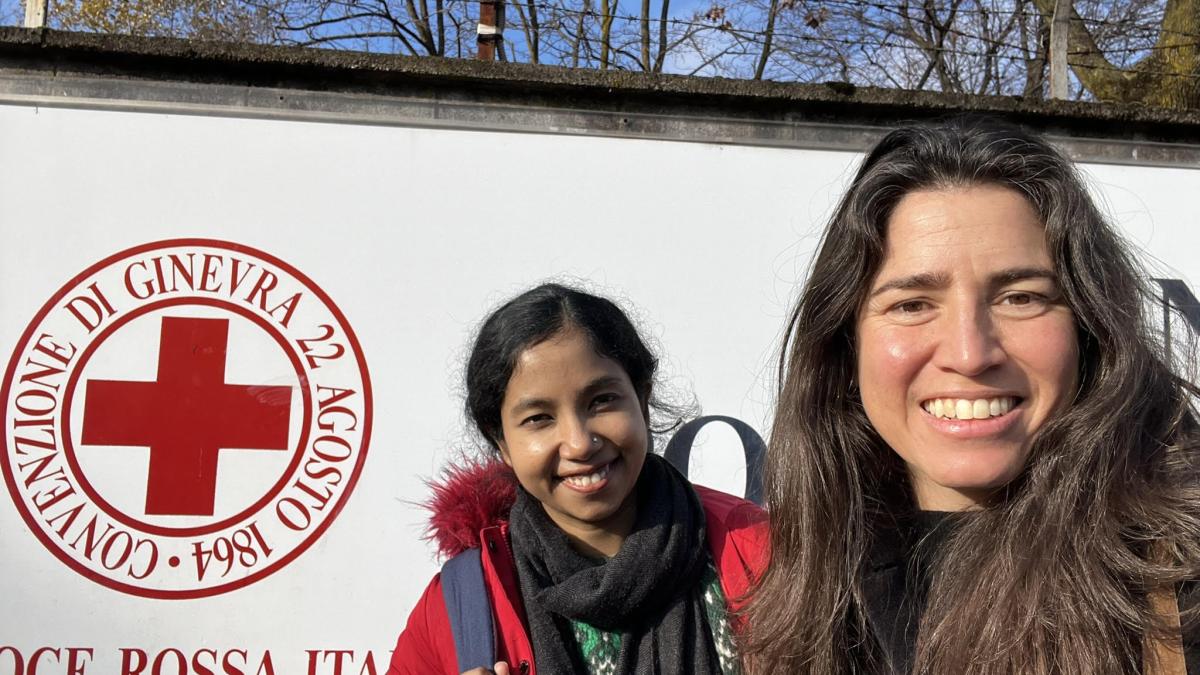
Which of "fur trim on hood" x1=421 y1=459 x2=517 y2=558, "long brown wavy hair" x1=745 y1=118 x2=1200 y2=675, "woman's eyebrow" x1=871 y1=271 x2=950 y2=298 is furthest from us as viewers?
"fur trim on hood" x1=421 y1=459 x2=517 y2=558

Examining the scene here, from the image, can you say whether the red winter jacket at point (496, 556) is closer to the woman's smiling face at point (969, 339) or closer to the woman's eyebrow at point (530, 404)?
the woman's eyebrow at point (530, 404)

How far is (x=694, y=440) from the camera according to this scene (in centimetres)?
267

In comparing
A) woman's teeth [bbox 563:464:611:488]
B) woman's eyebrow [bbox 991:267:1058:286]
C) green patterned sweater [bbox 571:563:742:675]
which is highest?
woman's eyebrow [bbox 991:267:1058:286]

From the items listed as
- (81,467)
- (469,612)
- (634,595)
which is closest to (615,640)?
(634,595)

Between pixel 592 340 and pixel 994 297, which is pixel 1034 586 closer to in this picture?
pixel 994 297

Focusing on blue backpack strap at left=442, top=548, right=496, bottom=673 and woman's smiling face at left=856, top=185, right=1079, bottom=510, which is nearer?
woman's smiling face at left=856, top=185, right=1079, bottom=510

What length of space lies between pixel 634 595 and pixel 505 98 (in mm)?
1597

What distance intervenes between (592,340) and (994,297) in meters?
0.76

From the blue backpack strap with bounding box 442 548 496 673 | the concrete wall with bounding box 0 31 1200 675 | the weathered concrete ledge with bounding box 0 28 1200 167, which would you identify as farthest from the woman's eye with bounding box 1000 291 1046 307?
the weathered concrete ledge with bounding box 0 28 1200 167

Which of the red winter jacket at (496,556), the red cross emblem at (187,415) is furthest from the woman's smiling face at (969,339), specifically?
the red cross emblem at (187,415)

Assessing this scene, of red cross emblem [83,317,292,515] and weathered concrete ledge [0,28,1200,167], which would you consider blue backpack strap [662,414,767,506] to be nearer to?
weathered concrete ledge [0,28,1200,167]

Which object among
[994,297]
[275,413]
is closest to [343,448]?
[275,413]

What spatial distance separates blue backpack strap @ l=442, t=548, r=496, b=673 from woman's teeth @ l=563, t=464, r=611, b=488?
0.68ft

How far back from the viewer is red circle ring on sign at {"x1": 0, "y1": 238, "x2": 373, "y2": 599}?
8.07ft
